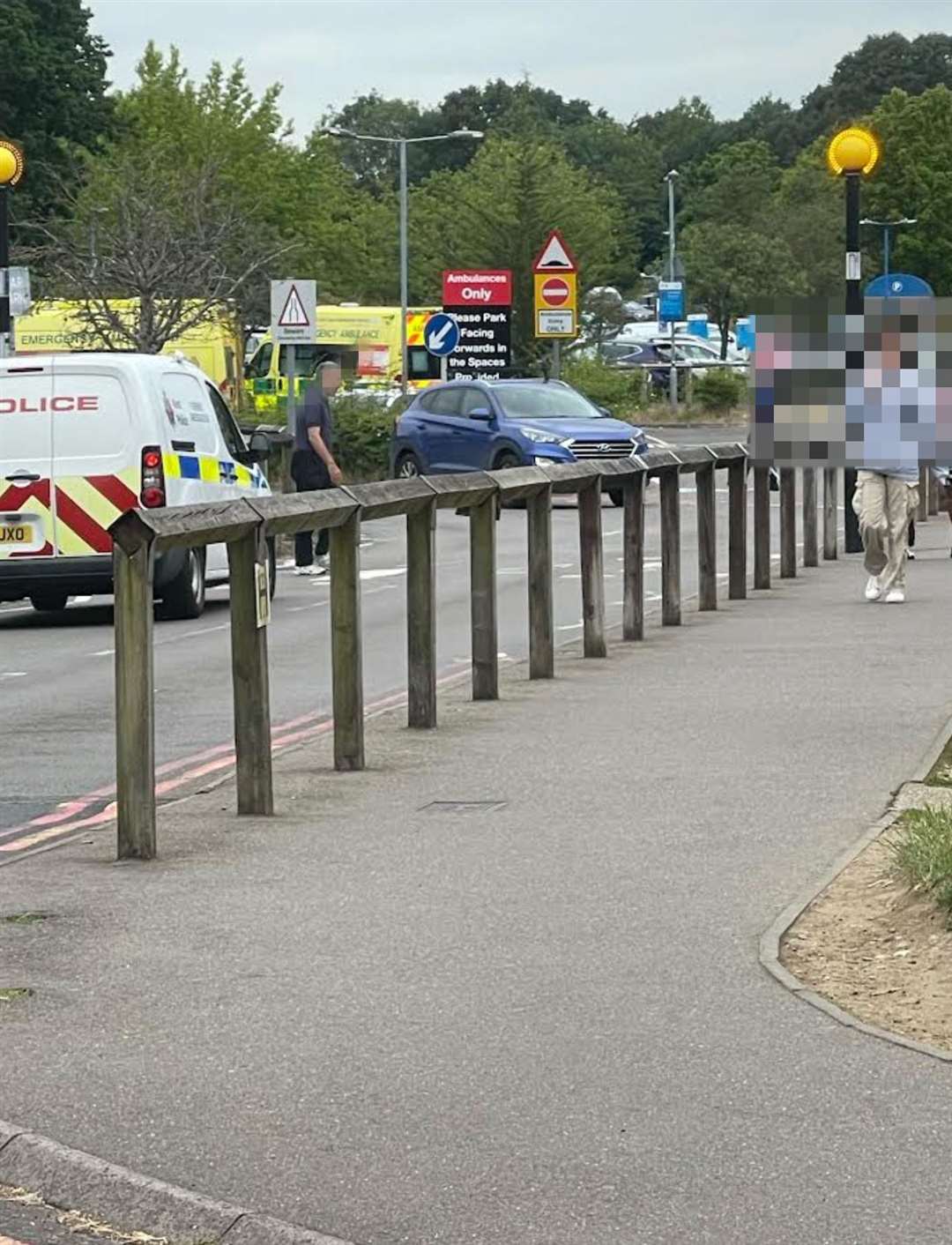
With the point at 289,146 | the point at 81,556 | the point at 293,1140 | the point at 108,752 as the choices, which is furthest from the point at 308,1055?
the point at 289,146

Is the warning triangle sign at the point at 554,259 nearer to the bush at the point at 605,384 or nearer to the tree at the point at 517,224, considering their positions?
the bush at the point at 605,384

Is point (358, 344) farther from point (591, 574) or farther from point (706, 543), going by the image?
point (591, 574)

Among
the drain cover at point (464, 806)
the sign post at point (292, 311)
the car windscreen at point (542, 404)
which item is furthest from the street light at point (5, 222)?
the drain cover at point (464, 806)

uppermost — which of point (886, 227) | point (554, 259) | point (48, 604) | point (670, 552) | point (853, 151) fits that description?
point (886, 227)

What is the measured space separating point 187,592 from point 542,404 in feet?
55.8

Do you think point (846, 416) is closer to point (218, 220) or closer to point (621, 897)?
point (621, 897)

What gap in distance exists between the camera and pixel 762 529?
1962 cm

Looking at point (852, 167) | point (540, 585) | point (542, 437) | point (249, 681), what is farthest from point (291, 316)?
point (249, 681)

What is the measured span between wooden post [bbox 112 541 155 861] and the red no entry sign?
2848 centimetres

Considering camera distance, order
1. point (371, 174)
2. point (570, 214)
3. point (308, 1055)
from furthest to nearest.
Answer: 1. point (371, 174)
2. point (570, 214)
3. point (308, 1055)

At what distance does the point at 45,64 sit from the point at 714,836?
72157 mm

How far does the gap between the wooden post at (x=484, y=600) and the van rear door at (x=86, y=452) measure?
6.56 metres

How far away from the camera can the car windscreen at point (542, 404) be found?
35.7 metres

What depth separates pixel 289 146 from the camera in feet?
247
